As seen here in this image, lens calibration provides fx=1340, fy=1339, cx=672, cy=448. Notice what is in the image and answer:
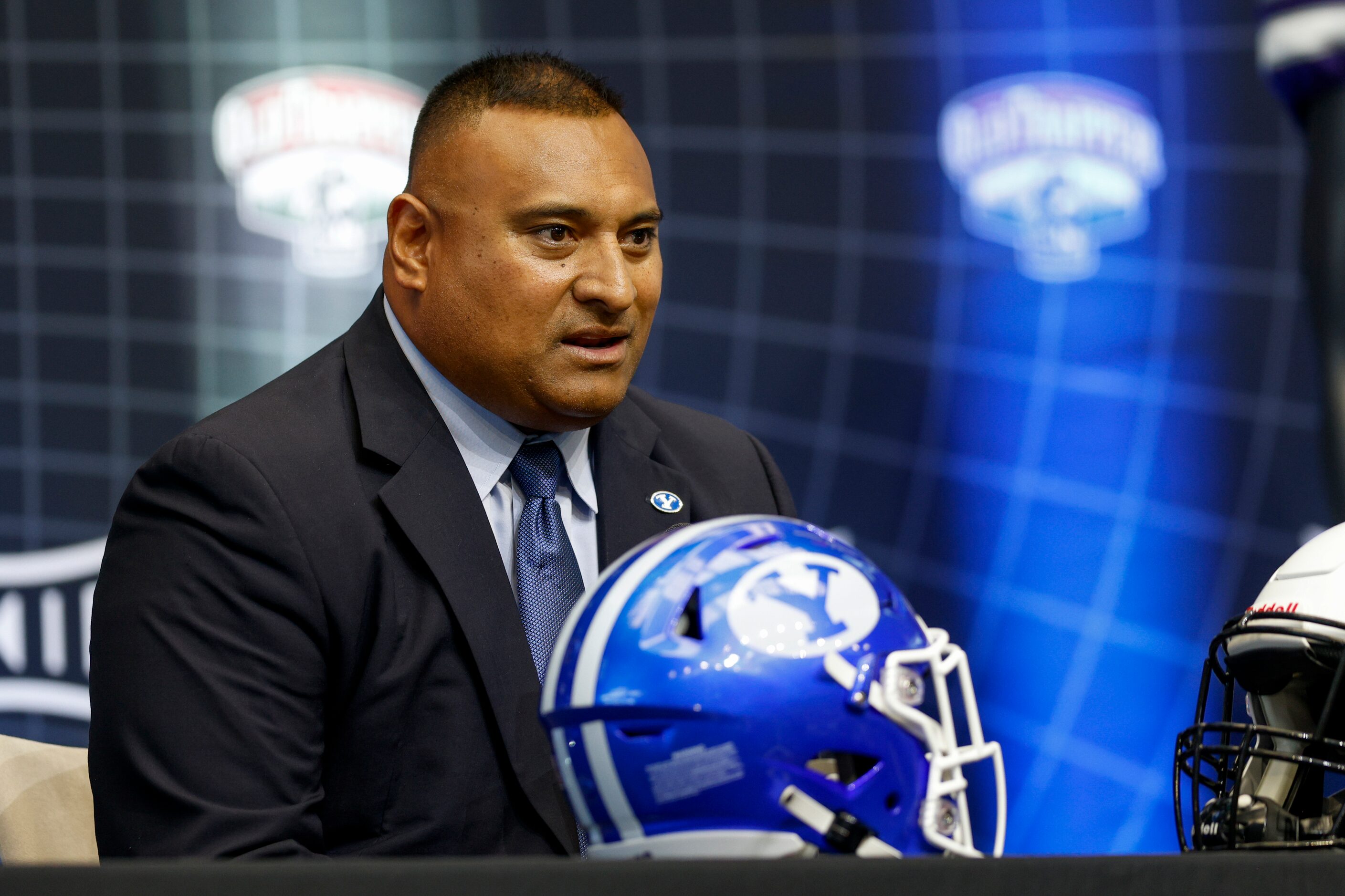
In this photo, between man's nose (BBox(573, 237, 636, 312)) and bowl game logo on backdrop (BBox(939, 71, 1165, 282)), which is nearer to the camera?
man's nose (BBox(573, 237, 636, 312))

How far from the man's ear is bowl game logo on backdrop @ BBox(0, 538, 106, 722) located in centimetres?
183

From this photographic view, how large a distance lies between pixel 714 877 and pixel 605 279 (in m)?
0.91

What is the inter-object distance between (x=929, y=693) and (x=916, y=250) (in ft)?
3.62

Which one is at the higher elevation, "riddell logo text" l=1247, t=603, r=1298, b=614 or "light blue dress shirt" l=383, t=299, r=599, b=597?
"light blue dress shirt" l=383, t=299, r=599, b=597

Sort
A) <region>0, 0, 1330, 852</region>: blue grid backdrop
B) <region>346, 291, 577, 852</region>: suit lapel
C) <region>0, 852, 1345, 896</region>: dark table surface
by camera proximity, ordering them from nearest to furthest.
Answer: <region>0, 852, 1345, 896</region>: dark table surface → <region>346, 291, 577, 852</region>: suit lapel → <region>0, 0, 1330, 852</region>: blue grid backdrop

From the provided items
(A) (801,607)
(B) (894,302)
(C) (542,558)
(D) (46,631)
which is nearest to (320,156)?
(D) (46,631)

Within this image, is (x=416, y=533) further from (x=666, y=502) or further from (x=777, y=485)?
(x=777, y=485)

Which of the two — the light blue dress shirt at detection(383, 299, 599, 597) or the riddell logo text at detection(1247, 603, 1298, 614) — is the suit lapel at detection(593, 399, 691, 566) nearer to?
the light blue dress shirt at detection(383, 299, 599, 597)

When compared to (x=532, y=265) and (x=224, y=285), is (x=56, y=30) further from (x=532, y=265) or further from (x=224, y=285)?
(x=532, y=265)

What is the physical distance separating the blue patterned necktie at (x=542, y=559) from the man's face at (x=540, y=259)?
62 mm

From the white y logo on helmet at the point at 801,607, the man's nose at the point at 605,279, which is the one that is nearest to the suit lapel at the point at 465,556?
the man's nose at the point at 605,279

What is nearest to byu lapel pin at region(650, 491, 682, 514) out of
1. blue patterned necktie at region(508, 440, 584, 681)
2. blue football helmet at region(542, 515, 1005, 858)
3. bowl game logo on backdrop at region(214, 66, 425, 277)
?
blue patterned necktie at region(508, 440, 584, 681)

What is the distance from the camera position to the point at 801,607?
1159mm

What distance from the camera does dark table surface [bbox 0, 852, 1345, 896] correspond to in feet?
2.58
